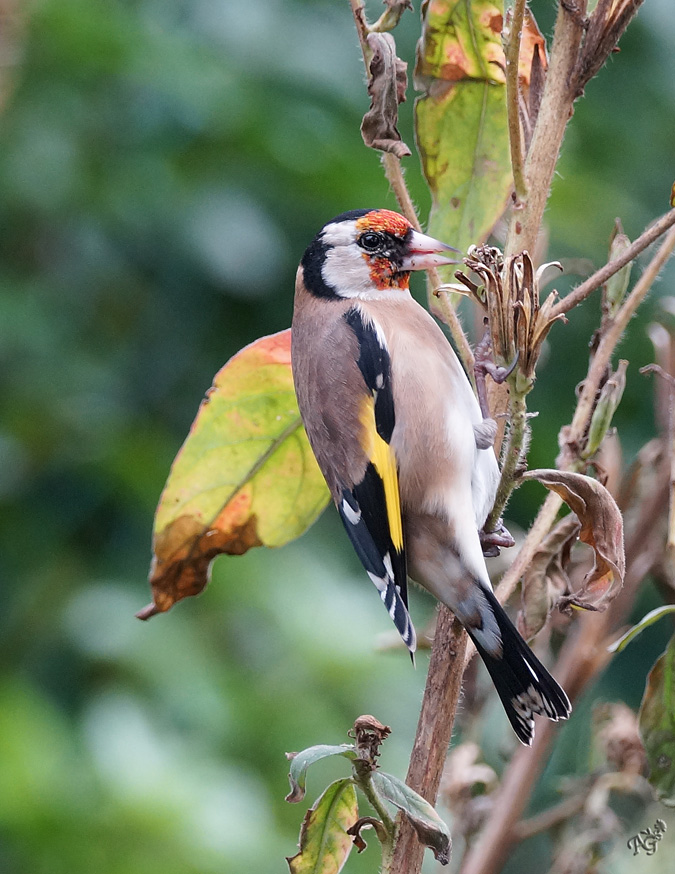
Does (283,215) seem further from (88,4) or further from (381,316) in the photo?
(381,316)

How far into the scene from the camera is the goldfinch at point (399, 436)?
1.22 meters

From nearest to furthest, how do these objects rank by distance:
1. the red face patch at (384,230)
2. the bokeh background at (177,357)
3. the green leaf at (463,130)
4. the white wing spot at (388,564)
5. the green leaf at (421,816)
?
1. the green leaf at (421,816)
2. the green leaf at (463,130)
3. the white wing spot at (388,564)
4. the red face patch at (384,230)
5. the bokeh background at (177,357)

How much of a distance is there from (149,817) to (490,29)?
4.87 ft

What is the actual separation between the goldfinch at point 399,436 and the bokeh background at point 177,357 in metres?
0.93

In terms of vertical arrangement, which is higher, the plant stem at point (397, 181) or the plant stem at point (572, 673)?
the plant stem at point (397, 181)

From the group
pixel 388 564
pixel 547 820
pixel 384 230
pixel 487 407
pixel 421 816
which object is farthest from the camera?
pixel 384 230

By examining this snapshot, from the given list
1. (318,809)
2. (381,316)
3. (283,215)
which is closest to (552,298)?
(318,809)

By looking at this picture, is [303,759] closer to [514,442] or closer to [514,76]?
[514,442]

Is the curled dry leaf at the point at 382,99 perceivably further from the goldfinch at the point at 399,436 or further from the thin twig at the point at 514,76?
the goldfinch at the point at 399,436

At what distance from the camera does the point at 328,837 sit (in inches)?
36.3

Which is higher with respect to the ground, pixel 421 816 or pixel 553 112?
pixel 553 112

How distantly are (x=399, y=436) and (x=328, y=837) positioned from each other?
0.54m

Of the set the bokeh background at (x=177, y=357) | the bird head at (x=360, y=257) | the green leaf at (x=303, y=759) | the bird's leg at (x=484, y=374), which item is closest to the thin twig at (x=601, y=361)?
the bird's leg at (x=484, y=374)

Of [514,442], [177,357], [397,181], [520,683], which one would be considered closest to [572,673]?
[520,683]
